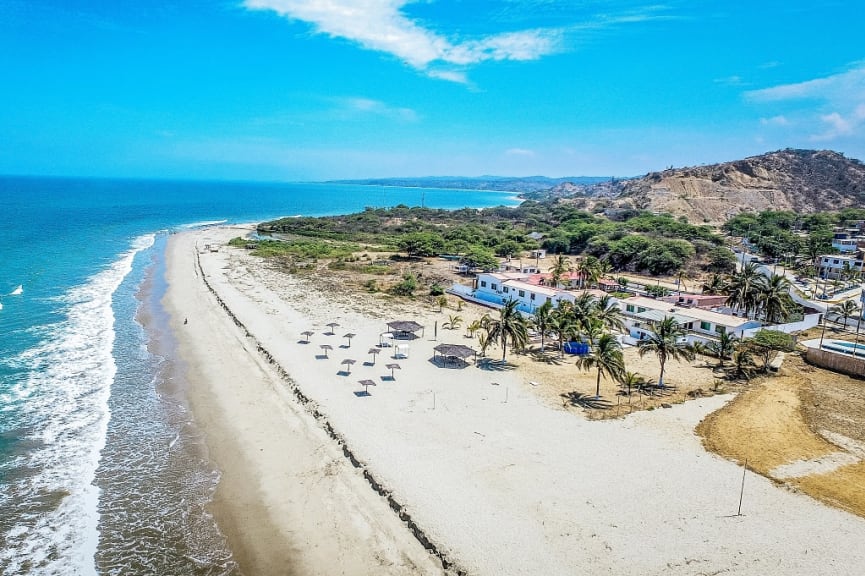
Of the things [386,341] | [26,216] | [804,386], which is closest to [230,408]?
[386,341]

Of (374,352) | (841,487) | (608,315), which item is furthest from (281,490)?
(608,315)

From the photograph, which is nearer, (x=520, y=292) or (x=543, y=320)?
(x=543, y=320)

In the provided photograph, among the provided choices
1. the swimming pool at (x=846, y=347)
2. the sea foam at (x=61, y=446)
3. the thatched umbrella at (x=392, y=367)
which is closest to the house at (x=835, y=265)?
the swimming pool at (x=846, y=347)

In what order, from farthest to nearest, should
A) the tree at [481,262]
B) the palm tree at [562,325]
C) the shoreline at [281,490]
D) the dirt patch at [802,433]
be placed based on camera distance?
the tree at [481,262], the palm tree at [562,325], the dirt patch at [802,433], the shoreline at [281,490]

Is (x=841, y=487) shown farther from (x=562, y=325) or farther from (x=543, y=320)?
(x=543, y=320)

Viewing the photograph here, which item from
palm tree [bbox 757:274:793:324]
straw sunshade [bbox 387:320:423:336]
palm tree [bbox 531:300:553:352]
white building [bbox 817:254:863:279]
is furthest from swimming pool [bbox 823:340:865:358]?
white building [bbox 817:254:863:279]

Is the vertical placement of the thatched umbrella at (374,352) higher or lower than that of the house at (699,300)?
lower

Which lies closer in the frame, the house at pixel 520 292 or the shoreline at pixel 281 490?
the shoreline at pixel 281 490

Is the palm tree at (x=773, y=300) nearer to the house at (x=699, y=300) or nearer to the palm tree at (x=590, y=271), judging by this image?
the house at (x=699, y=300)
